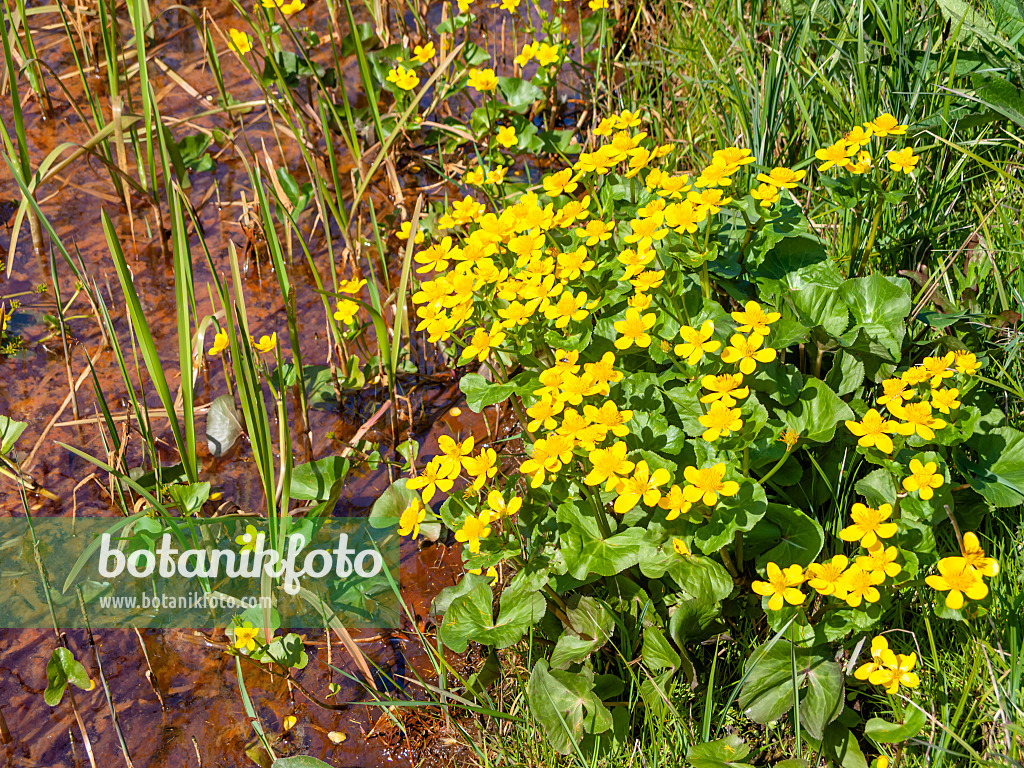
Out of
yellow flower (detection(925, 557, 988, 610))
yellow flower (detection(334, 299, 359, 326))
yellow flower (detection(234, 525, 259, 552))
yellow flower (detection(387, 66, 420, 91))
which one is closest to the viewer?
yellow flower (detection(925, 557, 988, 610))

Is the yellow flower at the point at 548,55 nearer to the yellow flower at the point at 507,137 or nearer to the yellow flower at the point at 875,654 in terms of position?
the yellow flower at the point at 507,137

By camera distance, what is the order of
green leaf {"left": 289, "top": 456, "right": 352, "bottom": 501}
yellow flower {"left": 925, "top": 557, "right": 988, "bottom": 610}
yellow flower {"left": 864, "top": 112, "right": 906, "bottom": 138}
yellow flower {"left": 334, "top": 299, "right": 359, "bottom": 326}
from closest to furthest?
yellow flower {"left": 925, "top": 557, "right": 988, "bottom": 610} → yellow flower {"left": 864, "top": 112, "right": 906, "bottom": 138} → green leaf {"left": 289, "top": 456, "right": 352, "bottom": 501} → yellow flower {"left": 334, "top": 299, "right": 359, "bottom": 326}

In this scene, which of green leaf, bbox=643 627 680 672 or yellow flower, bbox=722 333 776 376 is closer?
yellow flower, bbox=722 333 776 376

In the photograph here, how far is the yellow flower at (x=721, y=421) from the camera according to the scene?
1.66 metres

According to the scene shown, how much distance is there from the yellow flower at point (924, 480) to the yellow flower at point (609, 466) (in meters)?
0.58

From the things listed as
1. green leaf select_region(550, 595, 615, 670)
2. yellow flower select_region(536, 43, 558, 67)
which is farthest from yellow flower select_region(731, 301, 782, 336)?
yellow flower select_region(536, 43, 558, 67)

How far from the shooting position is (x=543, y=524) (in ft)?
6.49

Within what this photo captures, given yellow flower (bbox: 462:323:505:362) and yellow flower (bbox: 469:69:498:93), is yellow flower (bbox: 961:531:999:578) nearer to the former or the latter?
yellow flower (bbox: 462:323:505:362)

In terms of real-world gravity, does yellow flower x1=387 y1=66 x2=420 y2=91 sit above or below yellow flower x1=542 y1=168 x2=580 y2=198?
above

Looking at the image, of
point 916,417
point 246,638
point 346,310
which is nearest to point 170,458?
point 346,310

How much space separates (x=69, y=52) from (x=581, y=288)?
3.62 m

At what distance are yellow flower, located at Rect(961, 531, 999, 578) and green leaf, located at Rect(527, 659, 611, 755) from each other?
2.72 feet

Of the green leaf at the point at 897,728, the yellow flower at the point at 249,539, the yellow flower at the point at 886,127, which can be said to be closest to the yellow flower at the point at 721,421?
the green leaf at the point at 897,728

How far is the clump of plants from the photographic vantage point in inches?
67.2
